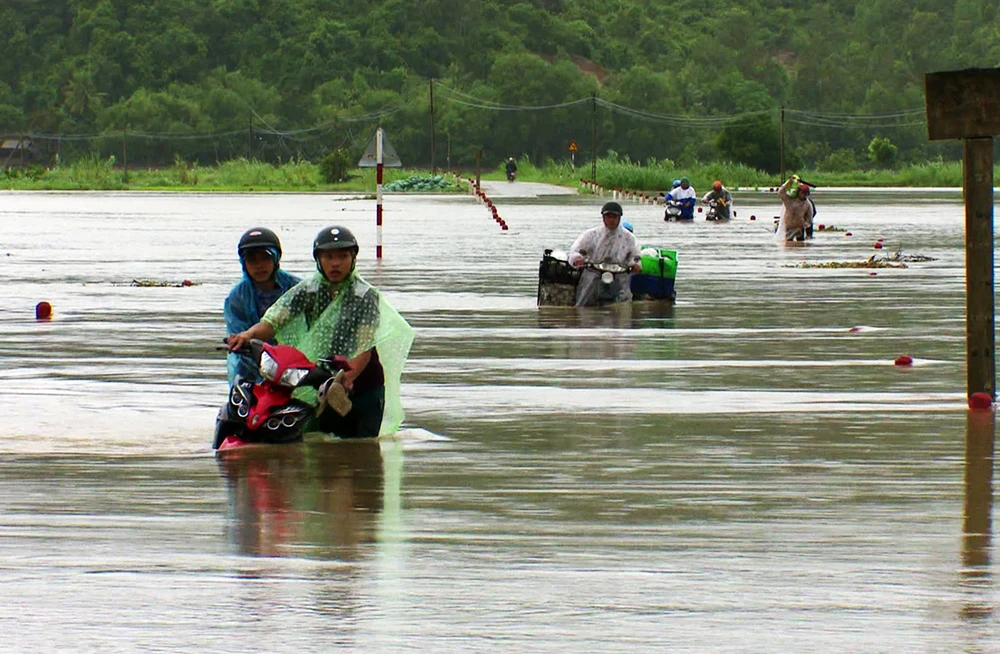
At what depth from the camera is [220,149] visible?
529 ft

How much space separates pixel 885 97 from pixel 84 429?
516 ft

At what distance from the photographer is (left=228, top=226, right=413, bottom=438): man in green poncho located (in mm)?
10242

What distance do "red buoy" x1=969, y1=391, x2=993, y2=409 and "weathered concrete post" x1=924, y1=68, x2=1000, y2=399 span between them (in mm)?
57

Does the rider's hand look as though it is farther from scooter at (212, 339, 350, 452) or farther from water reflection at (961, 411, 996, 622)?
water reflection at (961, 411, 996, 622)

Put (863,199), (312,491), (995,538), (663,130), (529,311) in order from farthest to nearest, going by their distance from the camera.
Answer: (663,130), (863,199), (529,311), (312,491), (995,538)

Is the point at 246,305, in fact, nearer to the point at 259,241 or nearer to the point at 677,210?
the point at 259,241

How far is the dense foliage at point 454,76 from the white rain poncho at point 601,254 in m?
124

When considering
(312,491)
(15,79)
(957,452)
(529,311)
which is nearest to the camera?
(312,491)

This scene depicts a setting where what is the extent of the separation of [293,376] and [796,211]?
85.0 ft

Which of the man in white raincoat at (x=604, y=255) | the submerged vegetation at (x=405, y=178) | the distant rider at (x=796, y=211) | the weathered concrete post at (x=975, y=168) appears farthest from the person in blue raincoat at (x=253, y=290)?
the submerged vegetation at (x=405, y=178)

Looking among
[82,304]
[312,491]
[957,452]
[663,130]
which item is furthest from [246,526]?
[663,130]

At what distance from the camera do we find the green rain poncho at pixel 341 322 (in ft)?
33.7

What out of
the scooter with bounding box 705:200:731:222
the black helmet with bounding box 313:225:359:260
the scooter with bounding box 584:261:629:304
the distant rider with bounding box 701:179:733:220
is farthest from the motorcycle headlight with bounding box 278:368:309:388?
the scooter with bounding box 705:200:731:222

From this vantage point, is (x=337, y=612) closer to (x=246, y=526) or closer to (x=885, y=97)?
(x=246, y=526)
